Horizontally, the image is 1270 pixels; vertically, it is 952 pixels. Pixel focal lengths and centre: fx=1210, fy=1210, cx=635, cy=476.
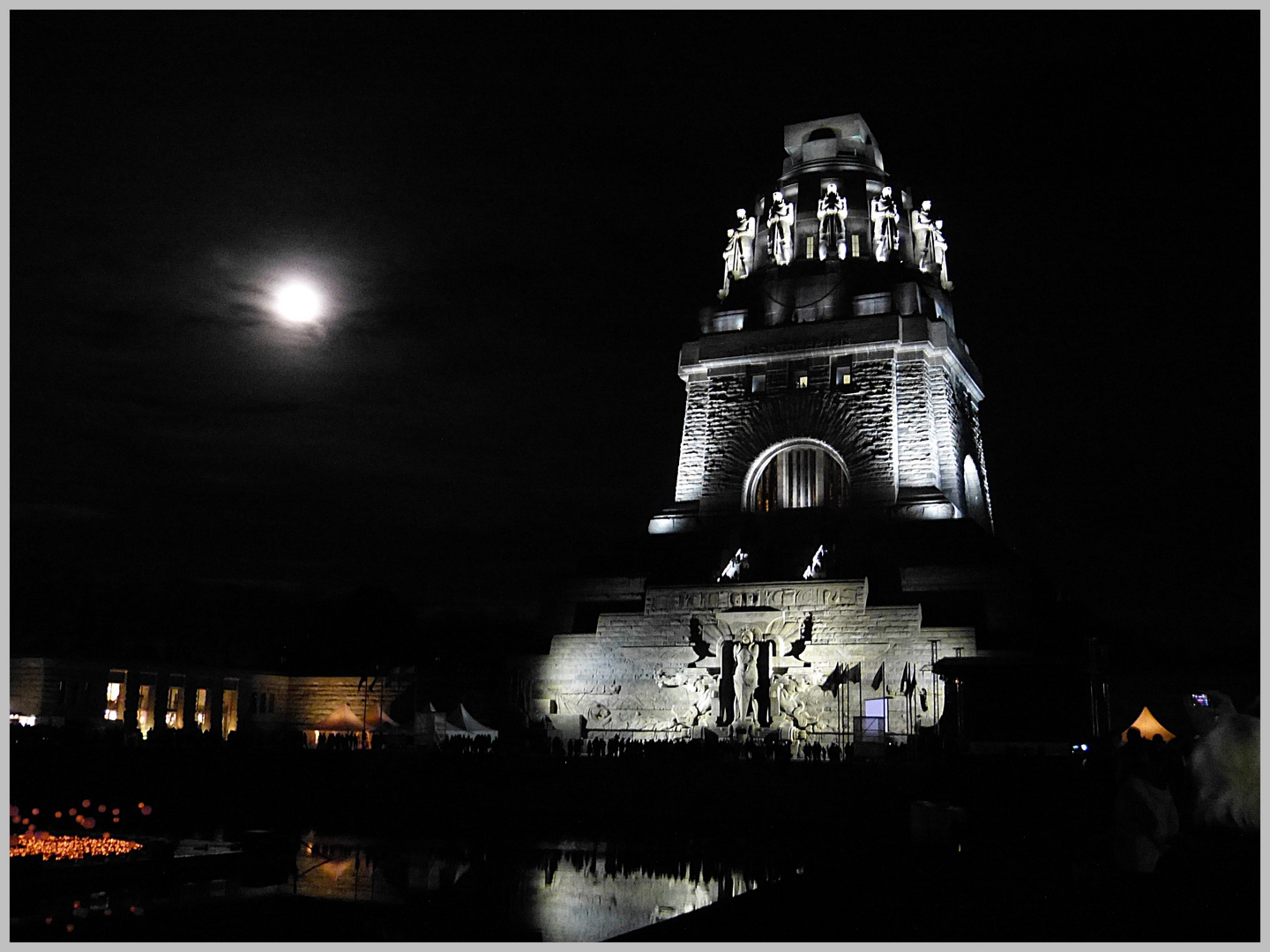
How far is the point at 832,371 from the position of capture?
1564 inches

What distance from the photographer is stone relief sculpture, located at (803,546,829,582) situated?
105 ft

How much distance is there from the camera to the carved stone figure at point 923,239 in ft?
142

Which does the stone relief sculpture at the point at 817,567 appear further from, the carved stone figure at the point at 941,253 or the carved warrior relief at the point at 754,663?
the carved stone figure at the point at 941,253

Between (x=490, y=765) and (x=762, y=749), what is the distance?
6.31 m

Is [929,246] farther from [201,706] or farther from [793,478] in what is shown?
[201,706]

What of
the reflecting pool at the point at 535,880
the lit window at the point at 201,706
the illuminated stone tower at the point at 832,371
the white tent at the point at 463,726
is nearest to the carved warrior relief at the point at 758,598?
the illuminated stone tower at the point at 832,371

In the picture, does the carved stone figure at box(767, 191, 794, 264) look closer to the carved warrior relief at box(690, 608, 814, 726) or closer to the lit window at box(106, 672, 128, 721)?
the carved warrior relief at box(690, 608, 814, 726)

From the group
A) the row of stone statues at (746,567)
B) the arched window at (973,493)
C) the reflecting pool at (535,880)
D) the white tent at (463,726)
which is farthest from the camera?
the arched window at (973,493)

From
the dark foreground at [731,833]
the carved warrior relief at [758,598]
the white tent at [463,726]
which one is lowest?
the dark foreground at [731,833]

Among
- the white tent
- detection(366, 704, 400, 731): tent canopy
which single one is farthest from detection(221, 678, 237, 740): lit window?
the white tent

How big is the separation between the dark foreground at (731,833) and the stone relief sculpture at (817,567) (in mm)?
8959

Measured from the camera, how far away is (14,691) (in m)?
37.3

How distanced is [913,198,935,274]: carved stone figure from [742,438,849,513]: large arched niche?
8.61m

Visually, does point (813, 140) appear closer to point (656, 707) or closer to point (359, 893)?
point (656, 707)
